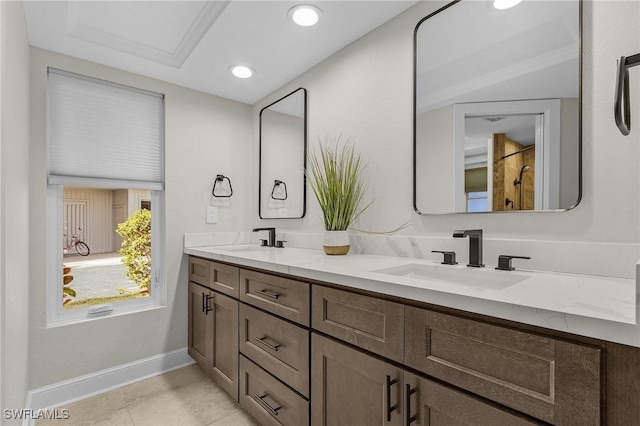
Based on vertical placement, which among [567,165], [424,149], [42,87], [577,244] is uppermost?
[42,87]

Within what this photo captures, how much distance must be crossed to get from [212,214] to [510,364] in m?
2.32

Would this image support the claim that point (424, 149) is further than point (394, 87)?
No

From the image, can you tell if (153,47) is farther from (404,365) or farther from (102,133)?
(404,365)

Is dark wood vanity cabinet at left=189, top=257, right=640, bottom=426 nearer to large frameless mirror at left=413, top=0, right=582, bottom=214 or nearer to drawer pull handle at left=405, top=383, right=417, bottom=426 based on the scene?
drawer pull handle at left=405, top=383, right=417, bottom=426

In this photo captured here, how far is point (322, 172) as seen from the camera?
2109 mm

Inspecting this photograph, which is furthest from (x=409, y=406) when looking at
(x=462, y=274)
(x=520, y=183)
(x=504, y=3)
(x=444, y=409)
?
(x=504, y=3)

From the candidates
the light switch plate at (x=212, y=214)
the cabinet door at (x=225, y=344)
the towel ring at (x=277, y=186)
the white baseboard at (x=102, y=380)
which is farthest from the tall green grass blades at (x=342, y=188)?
the white baseboard at (x=102, y=380)

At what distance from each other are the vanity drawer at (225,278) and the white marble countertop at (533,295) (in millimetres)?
559

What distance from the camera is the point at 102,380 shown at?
6.69 ft

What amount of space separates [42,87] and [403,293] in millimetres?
2371

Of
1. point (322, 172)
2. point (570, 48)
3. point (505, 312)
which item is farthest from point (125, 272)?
point (570, 48)

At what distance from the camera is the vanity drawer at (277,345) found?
126 centimetres

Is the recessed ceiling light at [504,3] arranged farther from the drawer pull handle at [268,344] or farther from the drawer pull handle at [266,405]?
the drawer pull handle at [266,405]

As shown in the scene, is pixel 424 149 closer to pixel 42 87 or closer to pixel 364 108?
pixel 364 108
